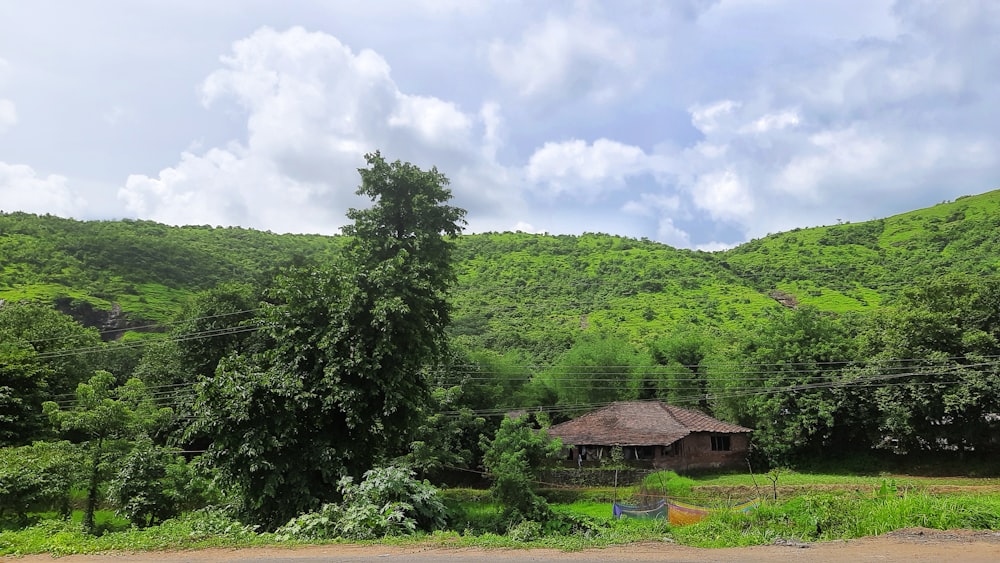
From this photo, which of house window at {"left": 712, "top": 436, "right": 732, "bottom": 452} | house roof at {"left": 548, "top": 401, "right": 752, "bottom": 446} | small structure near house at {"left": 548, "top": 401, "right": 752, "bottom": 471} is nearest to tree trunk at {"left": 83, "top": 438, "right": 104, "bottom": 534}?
small structure near house at {"left": 548, "top": 401, "right": 752, "bottom": 471}

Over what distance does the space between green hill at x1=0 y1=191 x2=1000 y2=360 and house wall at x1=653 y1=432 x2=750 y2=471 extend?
25.0 m

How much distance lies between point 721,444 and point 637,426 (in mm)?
6783

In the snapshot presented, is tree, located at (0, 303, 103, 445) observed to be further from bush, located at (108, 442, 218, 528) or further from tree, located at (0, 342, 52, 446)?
bush, located at (108, 442, 218, 528)

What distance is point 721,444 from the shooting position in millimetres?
40062

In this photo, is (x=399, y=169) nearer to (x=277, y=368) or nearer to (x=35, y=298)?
(x=277, y=368)

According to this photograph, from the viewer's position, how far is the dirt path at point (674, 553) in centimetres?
786

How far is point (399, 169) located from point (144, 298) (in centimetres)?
5633

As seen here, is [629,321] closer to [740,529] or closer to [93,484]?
[93,484]

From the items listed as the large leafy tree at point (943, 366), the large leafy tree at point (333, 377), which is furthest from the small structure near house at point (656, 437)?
the large leafy tree at point (333, 377)

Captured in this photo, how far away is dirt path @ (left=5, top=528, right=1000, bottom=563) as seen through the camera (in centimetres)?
786

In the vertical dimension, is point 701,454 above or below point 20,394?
below

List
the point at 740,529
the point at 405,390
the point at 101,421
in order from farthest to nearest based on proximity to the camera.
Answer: the point at 101,421 < the point at 405,390 < the point at 740,529

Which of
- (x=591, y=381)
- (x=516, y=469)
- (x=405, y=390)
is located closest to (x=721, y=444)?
(x=591, y=381)

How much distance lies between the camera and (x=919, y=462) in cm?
3491
